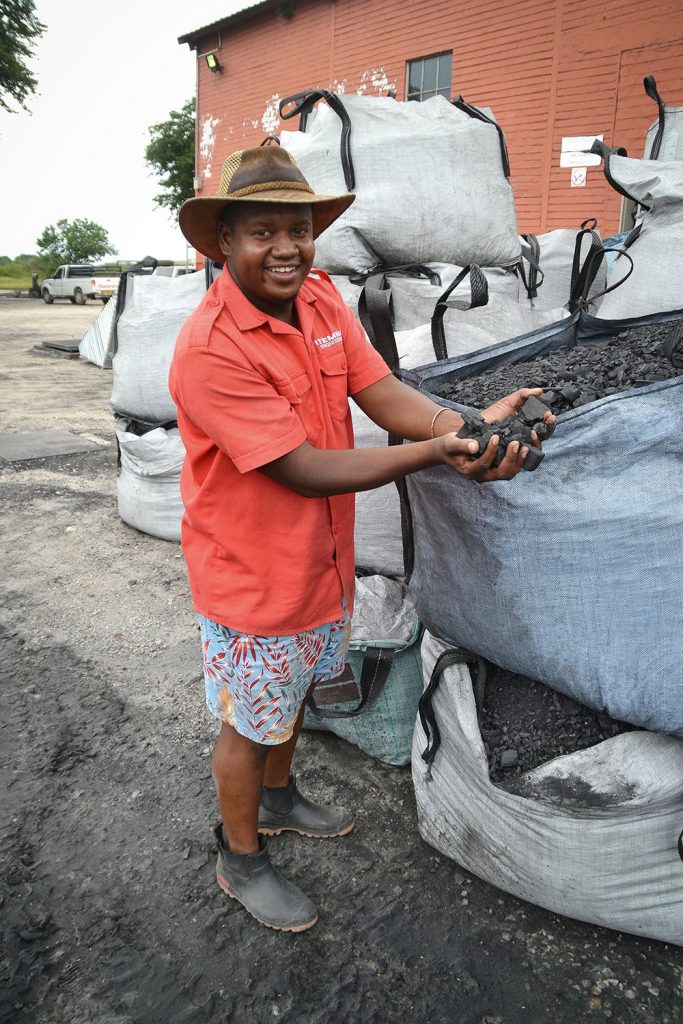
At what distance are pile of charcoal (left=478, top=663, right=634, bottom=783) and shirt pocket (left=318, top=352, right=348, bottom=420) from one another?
671mm

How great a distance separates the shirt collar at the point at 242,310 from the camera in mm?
1343

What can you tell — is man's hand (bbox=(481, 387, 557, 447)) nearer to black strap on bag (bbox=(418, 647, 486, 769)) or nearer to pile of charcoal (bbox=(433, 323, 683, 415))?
pile of charcoal (bbox=(433, 323, 683, 415))

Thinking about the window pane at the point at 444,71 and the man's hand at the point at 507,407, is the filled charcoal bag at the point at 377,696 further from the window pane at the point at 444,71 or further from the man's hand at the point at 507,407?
the window pane at the point at 444,71

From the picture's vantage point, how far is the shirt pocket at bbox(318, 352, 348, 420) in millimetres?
1482

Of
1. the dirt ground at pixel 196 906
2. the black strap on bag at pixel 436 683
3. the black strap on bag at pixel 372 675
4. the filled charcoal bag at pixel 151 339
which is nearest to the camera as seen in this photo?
the dirt ground at pixel 196 906

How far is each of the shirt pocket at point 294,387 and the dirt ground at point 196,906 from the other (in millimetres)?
1056

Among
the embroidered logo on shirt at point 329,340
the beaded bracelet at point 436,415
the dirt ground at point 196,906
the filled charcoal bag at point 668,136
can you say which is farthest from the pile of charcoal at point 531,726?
the filled charcoal bag at point 668,136

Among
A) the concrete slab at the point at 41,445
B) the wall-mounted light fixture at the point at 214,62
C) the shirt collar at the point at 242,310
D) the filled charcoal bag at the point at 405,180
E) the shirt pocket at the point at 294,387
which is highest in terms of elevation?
the wall-mounted light fixture at the point at 214,62

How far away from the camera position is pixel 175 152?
2222cm

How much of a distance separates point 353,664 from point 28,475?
10.8 ft

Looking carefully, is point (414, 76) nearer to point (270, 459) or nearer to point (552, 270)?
point (552, 270)

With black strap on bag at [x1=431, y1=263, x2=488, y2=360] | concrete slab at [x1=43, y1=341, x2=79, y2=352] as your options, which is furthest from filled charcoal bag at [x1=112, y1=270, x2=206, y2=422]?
concrete slab at [x1=43, y1=341, x2=79, y2=352]

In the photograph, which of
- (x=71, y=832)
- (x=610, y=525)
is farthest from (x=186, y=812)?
(x=610, y=525)

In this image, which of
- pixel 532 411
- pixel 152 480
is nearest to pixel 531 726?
pixel 532 411
